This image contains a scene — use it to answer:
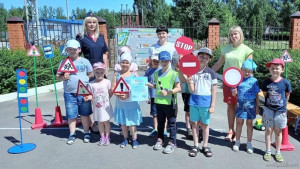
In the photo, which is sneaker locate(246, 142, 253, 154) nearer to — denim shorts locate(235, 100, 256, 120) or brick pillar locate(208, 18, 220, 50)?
denim shorts locate(235, 100, 256, 120)

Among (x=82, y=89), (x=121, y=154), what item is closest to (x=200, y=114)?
(x=121, y=154)

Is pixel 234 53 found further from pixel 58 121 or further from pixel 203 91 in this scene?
pixel 58 121

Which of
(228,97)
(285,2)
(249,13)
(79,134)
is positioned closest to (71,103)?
(79,134)

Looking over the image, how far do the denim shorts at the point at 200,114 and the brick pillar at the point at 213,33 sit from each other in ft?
28.9

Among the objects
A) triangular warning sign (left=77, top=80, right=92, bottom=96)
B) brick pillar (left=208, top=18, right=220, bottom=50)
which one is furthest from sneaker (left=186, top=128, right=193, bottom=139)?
brick pillar (left=208, top=18, right=220, bottom=50)

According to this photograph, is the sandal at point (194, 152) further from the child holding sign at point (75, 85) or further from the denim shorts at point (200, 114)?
the child holding sign at point (75, 85)

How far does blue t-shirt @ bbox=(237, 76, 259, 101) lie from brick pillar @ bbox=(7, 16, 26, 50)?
32.7ft

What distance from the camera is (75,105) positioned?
13.9 ft

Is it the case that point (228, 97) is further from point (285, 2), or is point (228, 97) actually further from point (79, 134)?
point (285, 2)

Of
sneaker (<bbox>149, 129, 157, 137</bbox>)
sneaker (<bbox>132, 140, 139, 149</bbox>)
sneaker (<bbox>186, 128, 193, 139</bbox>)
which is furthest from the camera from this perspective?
sneaker (<bbox>149, 129, 157, 137</bbox>)

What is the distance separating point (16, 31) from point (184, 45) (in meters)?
9.47

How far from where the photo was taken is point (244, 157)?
3684 millimetres

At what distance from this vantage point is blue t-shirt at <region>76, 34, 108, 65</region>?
4336mm

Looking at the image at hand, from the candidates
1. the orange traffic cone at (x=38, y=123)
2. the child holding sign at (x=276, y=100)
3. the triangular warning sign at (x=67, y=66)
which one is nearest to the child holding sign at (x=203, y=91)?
the child holding sign at (x=276, y=100)
